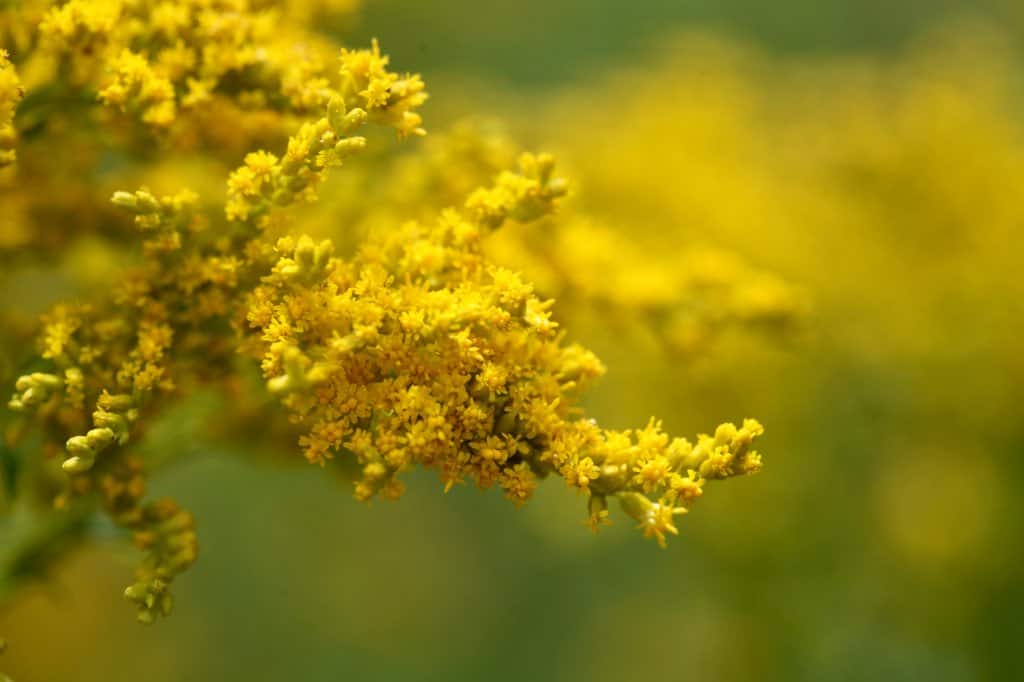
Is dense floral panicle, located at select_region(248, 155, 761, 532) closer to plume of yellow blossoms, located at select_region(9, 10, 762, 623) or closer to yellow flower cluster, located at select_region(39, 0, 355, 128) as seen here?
plume of yellow blossoms, located at select_region(9, 10, 762, 623)

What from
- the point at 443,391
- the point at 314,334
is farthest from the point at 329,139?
the point at 443,391

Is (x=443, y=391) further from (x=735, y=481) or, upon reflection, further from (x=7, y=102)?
(x=735, y=481)

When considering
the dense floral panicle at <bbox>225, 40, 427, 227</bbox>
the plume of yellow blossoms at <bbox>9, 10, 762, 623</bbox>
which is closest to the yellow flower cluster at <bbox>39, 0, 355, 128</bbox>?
the plume of yellow blossoms at <bbox>9, 10, 762, 623</bbox>

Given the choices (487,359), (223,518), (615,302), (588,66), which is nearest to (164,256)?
(487,359)

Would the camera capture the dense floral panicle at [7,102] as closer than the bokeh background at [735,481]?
Yes

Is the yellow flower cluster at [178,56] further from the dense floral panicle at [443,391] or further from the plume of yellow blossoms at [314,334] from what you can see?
the dense floral panicle at [443,391]

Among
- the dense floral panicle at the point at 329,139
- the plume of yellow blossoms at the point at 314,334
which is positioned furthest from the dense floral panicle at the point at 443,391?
the dense floral panicle at the point at 329,139

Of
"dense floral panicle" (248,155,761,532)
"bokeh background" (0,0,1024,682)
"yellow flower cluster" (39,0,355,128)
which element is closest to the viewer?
"dense floral panicle" (248,155,761,532)

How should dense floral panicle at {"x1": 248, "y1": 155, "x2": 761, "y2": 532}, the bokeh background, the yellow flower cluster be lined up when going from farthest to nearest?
the bokeh background → the yellow flower cluster → dense floral panicle at {"x1": 248, "y1": 155, "x2": 761, "y2": 532}
